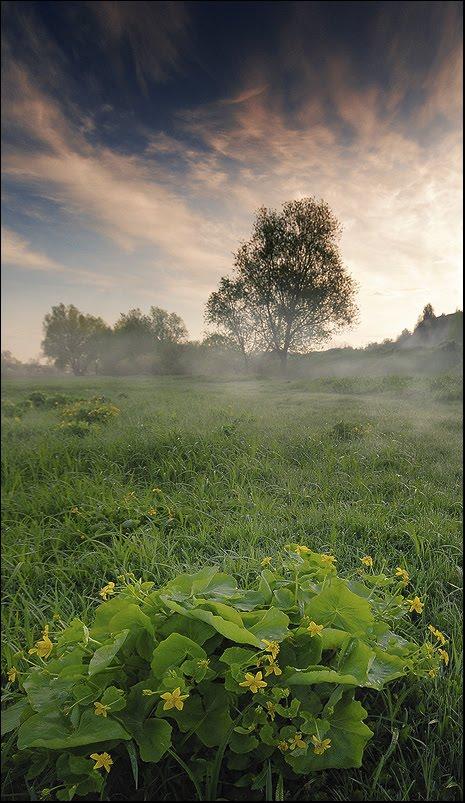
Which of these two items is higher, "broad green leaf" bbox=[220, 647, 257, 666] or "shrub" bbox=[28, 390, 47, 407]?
"shrub" bbox=[28, 390, 47, 407]

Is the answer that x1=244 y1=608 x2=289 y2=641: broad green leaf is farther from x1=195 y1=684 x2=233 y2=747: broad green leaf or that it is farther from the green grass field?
the green grass field

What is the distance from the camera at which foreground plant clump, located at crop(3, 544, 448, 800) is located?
3.87ft

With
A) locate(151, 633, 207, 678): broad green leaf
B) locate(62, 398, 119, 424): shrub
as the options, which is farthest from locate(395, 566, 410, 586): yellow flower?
locate(62, 398, 119, 424): shrub

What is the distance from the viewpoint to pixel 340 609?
1392 millimetres

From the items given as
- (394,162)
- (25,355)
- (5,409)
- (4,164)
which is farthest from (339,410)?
(5,409)

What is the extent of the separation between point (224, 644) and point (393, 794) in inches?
30.5

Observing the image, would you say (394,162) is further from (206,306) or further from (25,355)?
(25,355)

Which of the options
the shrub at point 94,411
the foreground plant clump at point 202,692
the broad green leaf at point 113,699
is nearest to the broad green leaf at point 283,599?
the foreground plant clump at point 202,692

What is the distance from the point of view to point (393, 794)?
141 cm

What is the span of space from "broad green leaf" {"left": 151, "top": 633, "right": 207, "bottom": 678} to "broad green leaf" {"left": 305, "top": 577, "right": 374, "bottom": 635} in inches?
16.4

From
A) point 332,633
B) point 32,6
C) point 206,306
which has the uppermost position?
point 32,6

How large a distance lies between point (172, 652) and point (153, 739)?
24 cm

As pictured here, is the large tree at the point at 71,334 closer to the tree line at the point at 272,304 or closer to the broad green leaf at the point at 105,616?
the tree line at the point at 272,304

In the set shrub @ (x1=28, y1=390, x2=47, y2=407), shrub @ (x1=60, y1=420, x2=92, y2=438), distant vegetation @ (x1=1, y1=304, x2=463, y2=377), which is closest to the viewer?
distant vegetation @ (x1=1, y1=304, x2=463, y2=377)
